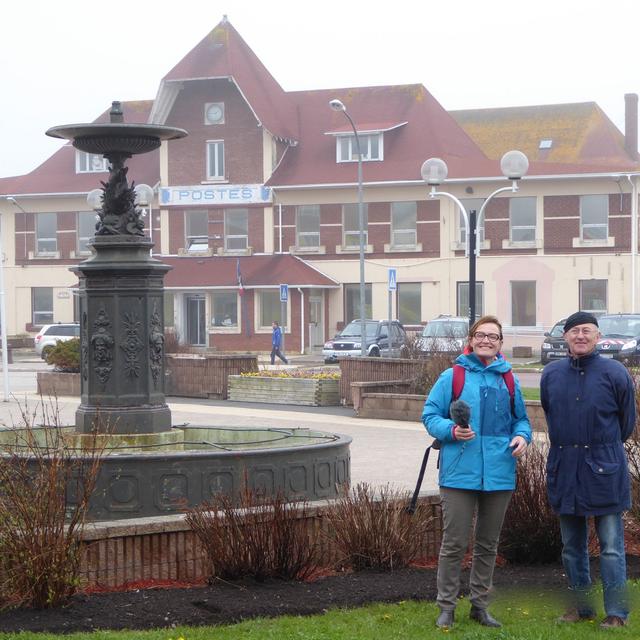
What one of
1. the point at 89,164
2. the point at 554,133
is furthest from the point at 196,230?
the point at 554,133

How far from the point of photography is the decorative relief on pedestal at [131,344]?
463 inches

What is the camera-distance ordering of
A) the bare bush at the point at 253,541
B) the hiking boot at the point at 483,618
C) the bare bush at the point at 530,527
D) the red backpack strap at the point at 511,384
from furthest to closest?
the bare bush at the point at 530,527, the bare bush at the point at 253,541, the red backpack strap at the point at 511,384, the hiking boot at the point at 483,618

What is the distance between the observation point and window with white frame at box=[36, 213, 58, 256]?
5925 cm

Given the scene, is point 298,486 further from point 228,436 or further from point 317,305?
point 317,305

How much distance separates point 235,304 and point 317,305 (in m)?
3.49

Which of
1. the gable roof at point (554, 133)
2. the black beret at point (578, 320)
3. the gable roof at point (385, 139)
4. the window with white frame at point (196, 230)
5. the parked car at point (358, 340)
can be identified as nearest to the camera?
the black beret at point (578, 320)

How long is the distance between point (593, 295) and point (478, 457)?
151 ft

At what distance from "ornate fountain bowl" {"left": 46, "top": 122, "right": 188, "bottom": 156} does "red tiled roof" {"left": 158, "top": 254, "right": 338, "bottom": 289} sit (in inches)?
1573

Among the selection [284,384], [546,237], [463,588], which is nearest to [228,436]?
[463,588]

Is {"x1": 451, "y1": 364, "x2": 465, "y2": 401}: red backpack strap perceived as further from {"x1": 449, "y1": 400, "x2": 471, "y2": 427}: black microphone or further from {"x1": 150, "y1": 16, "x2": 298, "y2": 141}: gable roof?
{"x1": 150, "y1": 16, "x2": 298, "y2": 141}: gable roof

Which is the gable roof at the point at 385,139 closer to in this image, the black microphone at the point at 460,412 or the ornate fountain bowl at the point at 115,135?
the ornate fountain bowl at the point at 115,135

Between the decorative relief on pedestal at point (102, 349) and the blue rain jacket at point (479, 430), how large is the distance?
198 inches

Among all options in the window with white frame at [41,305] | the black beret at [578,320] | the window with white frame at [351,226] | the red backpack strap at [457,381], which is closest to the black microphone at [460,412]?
the red backpack strap at [457,381]

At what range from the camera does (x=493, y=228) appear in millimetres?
53156
